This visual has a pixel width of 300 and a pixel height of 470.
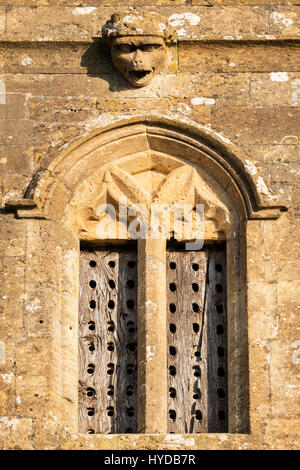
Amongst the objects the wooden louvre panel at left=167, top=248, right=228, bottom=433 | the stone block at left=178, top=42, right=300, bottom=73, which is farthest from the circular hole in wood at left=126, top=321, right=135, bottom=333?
the stone block at left=178, top=42, right=300, bottom=73

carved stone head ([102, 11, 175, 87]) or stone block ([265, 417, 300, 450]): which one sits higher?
carved stone head ([102, 11, 175, 87])

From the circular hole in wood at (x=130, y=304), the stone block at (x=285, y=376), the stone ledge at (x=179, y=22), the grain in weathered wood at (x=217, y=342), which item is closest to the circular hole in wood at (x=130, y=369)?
the circular hole in wood at (x=130, y=304)

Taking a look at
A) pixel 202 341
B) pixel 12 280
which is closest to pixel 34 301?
pixel 12 280

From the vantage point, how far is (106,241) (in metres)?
14.0

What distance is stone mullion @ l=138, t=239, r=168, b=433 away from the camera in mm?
13281

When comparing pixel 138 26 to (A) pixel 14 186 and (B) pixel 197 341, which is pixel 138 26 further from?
(B) pixel 197 341

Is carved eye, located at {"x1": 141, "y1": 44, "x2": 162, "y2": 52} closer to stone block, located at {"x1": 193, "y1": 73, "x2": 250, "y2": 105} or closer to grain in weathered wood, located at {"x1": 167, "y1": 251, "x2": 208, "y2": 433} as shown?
stone block, located at {"x1": 193, "y1": 73, "x2": 250, "y2": 105}

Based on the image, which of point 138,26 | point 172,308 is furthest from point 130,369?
point 138,26

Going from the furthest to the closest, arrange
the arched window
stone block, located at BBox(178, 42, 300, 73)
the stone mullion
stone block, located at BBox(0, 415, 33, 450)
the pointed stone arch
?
1. stone block, located at BBox(178, 42, 300, 73)
2. the pointed stone arch
3. the arched window
4. the stone mullion
5. stone block, located at BBox(0, 415, 33, 450)

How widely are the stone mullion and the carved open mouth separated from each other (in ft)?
4.24

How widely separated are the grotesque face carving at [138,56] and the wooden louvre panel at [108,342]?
4.53 ft

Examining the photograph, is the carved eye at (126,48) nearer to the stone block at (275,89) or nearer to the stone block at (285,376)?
the stone block at (275,89)

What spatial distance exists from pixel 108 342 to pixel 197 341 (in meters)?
0.68

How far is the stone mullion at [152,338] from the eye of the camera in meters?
13.3
